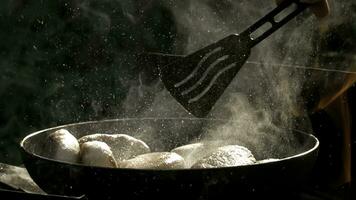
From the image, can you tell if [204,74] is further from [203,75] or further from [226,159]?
[226,159]

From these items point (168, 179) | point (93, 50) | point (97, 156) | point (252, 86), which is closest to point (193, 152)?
point (97, 156)

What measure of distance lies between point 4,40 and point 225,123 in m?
1.92

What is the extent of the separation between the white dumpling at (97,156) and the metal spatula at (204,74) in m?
0.29

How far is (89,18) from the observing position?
362cm

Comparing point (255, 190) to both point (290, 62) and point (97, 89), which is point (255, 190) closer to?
point (290, 62)

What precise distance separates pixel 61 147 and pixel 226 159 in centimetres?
51

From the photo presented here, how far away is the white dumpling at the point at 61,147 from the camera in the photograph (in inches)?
66.0

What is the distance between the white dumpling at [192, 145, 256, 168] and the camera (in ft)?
5.17

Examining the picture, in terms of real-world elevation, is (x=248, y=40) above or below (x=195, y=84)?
above

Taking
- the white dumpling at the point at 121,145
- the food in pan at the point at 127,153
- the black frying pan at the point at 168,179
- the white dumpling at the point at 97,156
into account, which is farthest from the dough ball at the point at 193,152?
the black frying pan at the point at 168,179

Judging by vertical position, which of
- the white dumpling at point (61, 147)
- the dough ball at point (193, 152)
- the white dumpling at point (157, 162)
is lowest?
the dough ball at point (193, 152)

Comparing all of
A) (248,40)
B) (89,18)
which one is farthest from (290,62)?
(89,18)

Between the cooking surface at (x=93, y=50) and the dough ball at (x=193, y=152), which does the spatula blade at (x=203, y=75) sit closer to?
the dough ball at (x=193, y=152)

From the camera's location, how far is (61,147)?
1.68 meters
